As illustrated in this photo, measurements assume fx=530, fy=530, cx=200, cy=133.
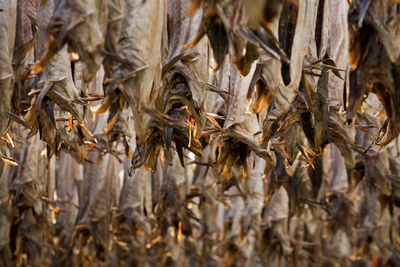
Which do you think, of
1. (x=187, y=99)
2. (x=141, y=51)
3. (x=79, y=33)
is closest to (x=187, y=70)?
(x=187, y=99)

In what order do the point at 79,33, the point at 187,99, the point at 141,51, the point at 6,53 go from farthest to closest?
the point at 187,99 < the point at 6,53 < the point at 141,51 < the point at 79,33

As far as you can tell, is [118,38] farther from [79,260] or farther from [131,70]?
[79,260]

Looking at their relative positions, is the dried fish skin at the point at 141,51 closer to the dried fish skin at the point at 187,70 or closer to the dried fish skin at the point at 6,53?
the dried fish skin at the point at 187,70

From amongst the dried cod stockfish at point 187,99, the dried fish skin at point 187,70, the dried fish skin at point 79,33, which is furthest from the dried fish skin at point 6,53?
the dried fish skin at point 187,70

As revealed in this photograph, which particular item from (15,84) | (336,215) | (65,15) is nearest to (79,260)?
(336,215)

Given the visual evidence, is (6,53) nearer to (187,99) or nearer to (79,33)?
(79,33)

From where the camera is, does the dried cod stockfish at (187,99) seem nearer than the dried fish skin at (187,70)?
Yes

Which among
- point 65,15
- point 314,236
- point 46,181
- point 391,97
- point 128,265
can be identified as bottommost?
point 128,265

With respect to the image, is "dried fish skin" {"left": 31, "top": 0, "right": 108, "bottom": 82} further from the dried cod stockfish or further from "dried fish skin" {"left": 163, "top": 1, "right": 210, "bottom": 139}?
"dried fish skin" {"left": 163, "top": 1, "right": 210, "bottom": 139}
